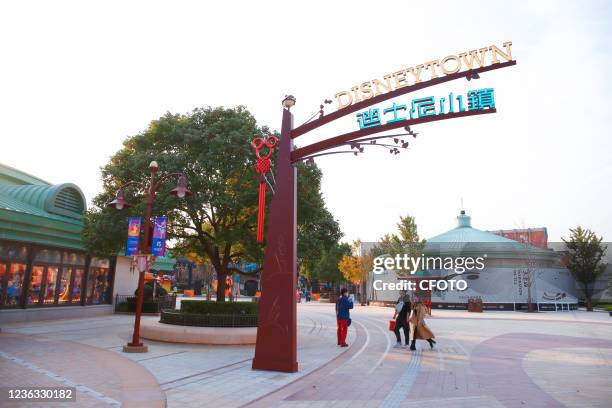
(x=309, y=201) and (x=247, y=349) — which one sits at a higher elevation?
(x=309, y=201)

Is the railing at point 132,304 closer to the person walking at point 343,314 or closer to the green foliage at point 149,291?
the green foliage at point 149,291

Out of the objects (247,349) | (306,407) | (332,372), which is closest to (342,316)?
(247,349)

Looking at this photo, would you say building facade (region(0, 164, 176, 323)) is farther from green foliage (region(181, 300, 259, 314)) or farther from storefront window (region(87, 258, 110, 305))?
green foliage (region(181, 300, 259, 314))

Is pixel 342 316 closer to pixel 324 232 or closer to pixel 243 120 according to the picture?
pixel 324 232

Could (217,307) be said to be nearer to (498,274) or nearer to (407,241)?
(407,241)

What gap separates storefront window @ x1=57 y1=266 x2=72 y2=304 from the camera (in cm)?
2262

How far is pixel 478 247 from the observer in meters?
44.1

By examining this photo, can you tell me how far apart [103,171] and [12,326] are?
7.83m

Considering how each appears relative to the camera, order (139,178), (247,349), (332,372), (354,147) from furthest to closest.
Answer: (139,178) → (247,349) → (354,147) → (332,372)

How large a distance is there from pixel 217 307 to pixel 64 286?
39.7ft

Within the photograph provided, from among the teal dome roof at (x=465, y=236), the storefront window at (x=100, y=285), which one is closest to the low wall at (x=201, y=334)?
the storefront window at (x=100, y=285)

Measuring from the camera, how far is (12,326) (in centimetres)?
1811

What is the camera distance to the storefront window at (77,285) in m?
23.6

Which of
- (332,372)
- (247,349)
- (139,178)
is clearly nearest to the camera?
(332,372)
